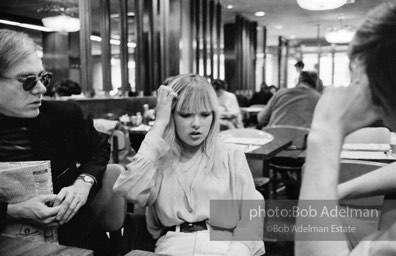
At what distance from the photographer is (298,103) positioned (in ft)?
13.8

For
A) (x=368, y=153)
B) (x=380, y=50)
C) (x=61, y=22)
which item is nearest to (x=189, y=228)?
(x=380, y=50)

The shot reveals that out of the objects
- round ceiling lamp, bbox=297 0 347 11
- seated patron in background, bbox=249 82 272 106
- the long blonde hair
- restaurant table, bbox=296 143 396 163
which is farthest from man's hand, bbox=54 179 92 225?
seated patron in background, bbox=249 82 272 106

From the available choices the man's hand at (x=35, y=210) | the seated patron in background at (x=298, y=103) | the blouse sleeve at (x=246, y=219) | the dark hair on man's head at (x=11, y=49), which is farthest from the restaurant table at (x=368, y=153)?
the dark hair on man's head at (x=11, y=49)

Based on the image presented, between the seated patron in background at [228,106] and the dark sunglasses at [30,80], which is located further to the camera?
the seated patron in background at [228,106]

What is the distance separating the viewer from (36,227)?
4.29 ft

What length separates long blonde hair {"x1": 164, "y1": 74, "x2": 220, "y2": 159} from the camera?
5.11 ft

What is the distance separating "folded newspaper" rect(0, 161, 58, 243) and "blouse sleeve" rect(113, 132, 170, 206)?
0.27m

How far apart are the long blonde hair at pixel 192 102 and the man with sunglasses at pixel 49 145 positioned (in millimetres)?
318

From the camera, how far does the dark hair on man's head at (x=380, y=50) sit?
557 mm

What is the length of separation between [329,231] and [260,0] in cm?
677

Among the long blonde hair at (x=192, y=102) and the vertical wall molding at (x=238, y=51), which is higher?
the vertical wall molding at (x=238, y=51)

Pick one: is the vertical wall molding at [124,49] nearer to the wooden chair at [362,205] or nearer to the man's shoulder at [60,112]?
the man's shoulder at [60,112]

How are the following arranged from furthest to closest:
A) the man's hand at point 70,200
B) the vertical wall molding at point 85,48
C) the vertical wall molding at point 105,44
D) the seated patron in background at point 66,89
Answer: the vertical wall molding at point 105,44, the vertical wall molding at point 85,48, the seated patron in background at point 66,89, the man's hand at point 70,200

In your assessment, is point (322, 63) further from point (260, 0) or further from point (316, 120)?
point (316, 120)
